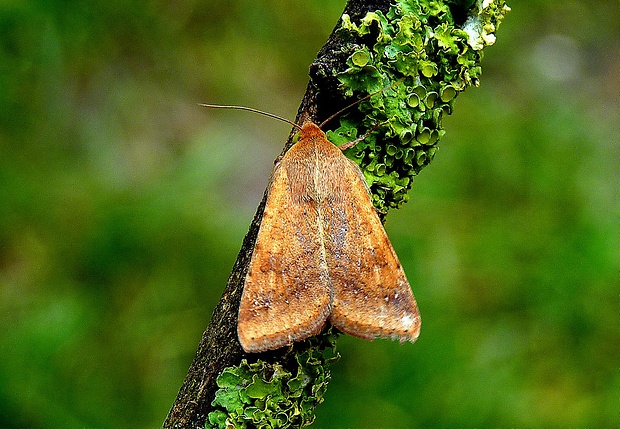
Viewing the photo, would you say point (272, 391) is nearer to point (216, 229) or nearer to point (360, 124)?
point (360, 124)

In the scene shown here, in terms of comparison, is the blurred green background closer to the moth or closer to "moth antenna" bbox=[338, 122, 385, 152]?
the moth

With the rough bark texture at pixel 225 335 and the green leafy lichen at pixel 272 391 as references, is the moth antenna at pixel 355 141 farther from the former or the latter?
the green leafy lichen at pixel 272 391

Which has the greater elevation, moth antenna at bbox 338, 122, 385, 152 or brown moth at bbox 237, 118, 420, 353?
moth antenna at bbox 338, 122, 385, 152

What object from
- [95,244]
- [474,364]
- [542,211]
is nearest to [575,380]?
[474,364]

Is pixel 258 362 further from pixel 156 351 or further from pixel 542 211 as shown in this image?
pixel 542 211

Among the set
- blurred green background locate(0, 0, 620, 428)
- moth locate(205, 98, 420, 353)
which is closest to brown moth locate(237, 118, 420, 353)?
moth locate(205, 98, 420, 353)

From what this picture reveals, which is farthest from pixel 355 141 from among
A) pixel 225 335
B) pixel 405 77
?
pixel 225 335
